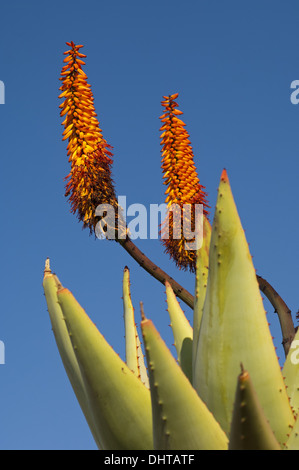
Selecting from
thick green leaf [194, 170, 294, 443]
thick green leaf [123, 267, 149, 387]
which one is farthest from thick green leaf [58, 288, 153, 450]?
thick green leaf [123, 267, 149, 387]

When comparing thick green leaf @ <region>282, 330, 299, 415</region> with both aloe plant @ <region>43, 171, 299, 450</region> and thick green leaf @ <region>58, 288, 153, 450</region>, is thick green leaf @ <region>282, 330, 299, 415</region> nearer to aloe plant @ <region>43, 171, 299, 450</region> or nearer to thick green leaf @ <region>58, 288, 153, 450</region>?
aloe plant @ <region>43, 171, 299, 450</region>

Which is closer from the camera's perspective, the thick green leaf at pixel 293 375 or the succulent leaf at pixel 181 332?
the thick green leaf at pixel 293 375

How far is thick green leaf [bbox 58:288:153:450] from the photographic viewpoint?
2.66 m

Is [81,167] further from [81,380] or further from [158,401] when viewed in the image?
[158,401]

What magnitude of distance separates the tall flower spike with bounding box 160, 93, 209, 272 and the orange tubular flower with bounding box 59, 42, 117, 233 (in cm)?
48

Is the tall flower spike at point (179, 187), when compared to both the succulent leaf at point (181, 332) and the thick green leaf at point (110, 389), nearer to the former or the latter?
the succulent leaf at point (181, 332)

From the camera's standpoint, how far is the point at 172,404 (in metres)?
2.34

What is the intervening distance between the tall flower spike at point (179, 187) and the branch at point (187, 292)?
1.74 feet

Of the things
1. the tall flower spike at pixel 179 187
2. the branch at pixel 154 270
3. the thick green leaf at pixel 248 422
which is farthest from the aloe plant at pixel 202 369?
the tall flower spike at pixel 179 187

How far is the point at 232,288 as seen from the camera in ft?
8.86

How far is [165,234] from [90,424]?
9.44ft

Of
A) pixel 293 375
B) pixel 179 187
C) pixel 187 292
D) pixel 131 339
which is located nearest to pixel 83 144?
pixel 179 187

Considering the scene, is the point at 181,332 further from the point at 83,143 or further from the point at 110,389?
the point at 83,143

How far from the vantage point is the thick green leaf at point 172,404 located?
234 centimetres
